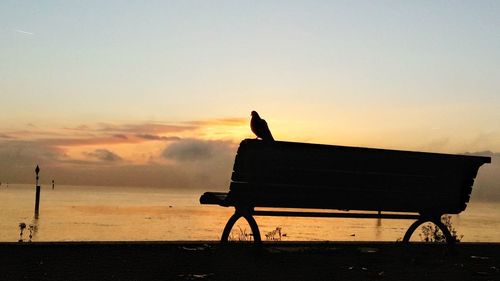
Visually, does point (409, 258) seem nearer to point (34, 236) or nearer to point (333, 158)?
point (333, 158)

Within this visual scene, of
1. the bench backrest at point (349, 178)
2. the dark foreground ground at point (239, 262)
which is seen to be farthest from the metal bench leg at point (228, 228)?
the bench backrest at point (349, 178)

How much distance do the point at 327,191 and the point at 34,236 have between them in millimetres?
52317

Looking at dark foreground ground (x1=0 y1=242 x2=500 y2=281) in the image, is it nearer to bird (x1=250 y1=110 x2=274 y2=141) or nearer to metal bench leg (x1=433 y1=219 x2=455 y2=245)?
metal bench leg (x1=433 y1=219 x2=455 y2=245)

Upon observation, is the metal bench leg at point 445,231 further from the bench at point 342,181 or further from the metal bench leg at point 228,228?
the metal bench leg at point 228,228

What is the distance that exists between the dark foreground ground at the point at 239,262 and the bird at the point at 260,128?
4.48 ft

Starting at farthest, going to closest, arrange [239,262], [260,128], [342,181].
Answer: [342,181] < [260,128] < [239,262]

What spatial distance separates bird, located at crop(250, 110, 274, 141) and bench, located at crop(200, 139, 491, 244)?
1.26ft

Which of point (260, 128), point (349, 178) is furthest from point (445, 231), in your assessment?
point (260, 128)

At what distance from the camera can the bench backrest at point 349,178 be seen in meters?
7.17

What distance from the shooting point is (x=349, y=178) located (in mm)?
7691

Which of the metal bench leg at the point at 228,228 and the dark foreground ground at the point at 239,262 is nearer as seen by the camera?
the dark foreground ground at the point at 239,262

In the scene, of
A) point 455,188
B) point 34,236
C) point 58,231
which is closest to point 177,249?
point 455,188

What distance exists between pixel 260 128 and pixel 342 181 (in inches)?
49.4

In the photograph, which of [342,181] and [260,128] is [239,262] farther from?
[342,181]
